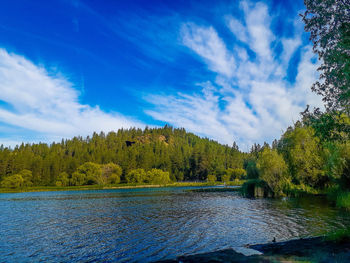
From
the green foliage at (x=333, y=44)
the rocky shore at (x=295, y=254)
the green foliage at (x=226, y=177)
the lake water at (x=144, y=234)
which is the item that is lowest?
the lake water at (x=144, y=234)

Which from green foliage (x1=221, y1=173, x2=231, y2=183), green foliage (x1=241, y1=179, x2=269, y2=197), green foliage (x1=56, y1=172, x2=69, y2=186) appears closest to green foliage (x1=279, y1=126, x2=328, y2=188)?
green foliage (x1=241, y1=179, x2=269, y2=197)

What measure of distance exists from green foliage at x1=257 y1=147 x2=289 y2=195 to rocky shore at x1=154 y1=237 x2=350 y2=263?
35618mm

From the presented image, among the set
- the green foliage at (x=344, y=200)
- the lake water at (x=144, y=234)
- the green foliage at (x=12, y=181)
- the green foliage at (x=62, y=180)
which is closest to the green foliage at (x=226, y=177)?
the green foliage at (x=62, y=180)

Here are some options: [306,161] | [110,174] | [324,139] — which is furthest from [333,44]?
[110,174]

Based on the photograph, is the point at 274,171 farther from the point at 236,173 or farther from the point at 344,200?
the point at 236,173

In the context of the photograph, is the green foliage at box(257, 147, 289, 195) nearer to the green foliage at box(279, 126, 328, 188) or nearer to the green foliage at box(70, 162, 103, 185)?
the green foliage at box(279, 126, 328, 188)

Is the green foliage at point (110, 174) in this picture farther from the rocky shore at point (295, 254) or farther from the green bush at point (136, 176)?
the rocky shore at point (295, 254)

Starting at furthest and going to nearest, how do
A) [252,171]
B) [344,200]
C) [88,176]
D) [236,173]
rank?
1. [236,173]
2. [88,176]
3. [252,171]
4. [344,200]

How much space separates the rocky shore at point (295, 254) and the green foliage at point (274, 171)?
35618 mm

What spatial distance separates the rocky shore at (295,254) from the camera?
10672 mm

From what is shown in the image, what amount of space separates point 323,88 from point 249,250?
40.3 ft

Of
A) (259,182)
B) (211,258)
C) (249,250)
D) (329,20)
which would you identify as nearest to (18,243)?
(211,258)

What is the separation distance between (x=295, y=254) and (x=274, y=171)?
128 feet

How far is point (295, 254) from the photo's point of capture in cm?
1155
